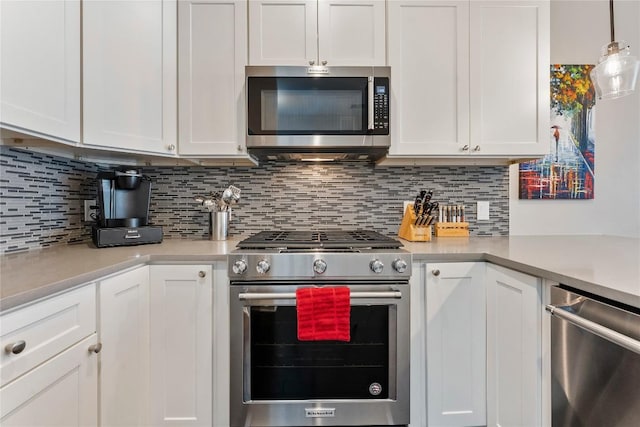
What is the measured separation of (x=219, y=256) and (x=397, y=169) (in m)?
1.25

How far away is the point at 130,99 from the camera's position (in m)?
1.62

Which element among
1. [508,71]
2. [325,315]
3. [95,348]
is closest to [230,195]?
[325,315]

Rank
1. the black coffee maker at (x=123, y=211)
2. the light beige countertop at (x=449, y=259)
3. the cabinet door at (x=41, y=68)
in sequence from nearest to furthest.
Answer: the light beige countertop at (x=449, y=259)
the cabinet door at (x=41, y=68)
the black coffee maker at (x=123, y=211)

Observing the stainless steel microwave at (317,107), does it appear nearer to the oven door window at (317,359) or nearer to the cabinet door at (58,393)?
the oven door window at (317,359)

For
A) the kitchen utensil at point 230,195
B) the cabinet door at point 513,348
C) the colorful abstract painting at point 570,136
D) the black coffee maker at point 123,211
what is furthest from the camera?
the colorful abstract painting at point 570,136

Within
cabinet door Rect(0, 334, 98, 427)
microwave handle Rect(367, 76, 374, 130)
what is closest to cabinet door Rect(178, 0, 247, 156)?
microwave handle Rect(367, 76, 374, 130)

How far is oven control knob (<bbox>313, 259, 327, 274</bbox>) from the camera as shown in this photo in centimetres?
150

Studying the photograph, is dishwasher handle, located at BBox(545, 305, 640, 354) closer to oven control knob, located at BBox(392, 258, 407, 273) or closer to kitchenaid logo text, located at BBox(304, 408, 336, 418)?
oven control knob, located at BBox(392, 258, 407, 273)

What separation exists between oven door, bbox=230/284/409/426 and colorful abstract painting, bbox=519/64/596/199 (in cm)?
138

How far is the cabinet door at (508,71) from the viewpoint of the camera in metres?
1.88

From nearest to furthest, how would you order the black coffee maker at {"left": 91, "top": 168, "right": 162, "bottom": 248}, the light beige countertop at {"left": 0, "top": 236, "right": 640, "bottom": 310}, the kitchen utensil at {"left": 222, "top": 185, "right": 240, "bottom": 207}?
the light beige countertop at {"left": 0, "top": 236, "right": 640, "bottom": 310}
the black coffee maker at {"left": 91, "top": 168, "right": 162, "bottom": 248}
the kitchen utensil at {"left": 222, "top": 185, "right": 240, "bottom": 207}

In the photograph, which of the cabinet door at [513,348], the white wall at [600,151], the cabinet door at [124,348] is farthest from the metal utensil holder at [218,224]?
the white wall at [600,151]

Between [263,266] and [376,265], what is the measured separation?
0.49m

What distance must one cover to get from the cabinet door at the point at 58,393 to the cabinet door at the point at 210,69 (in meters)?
1.11
